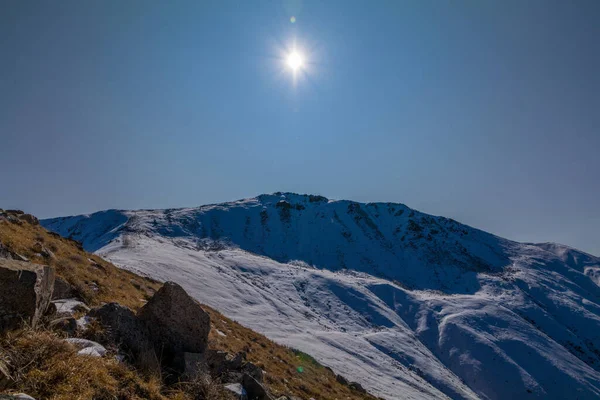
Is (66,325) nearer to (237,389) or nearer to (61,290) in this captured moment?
(61,290)

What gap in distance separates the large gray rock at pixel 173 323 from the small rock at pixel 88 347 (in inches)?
67.5

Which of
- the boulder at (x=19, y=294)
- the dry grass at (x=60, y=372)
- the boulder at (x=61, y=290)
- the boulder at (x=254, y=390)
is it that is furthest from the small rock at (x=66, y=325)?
the boulder at (x=254, y=390)

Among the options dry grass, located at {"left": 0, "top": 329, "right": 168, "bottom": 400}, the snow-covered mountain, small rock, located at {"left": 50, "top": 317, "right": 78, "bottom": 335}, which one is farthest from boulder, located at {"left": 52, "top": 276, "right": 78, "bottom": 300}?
the snow-covered mountain

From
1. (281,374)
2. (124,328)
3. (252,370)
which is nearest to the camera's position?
(124,328)

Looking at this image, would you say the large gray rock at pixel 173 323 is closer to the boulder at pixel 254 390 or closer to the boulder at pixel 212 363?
the boulder at pixel 212 363

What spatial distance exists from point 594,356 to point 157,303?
116 metres

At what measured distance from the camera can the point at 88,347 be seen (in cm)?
606

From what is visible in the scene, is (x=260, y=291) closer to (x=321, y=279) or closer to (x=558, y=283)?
(x=321, y=279)

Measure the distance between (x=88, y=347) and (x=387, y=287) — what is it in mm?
95137

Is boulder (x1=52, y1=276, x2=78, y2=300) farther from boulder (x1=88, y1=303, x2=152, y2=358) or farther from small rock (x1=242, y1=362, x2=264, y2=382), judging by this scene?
small rock (x1=242, y1=362, x2=264, y2=382)

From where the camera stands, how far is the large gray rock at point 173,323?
7988mm

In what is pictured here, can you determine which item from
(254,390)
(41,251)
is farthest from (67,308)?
(41,251)

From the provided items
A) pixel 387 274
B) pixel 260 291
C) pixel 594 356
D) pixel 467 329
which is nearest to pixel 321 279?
pixel 260 291

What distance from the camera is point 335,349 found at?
4212cm
